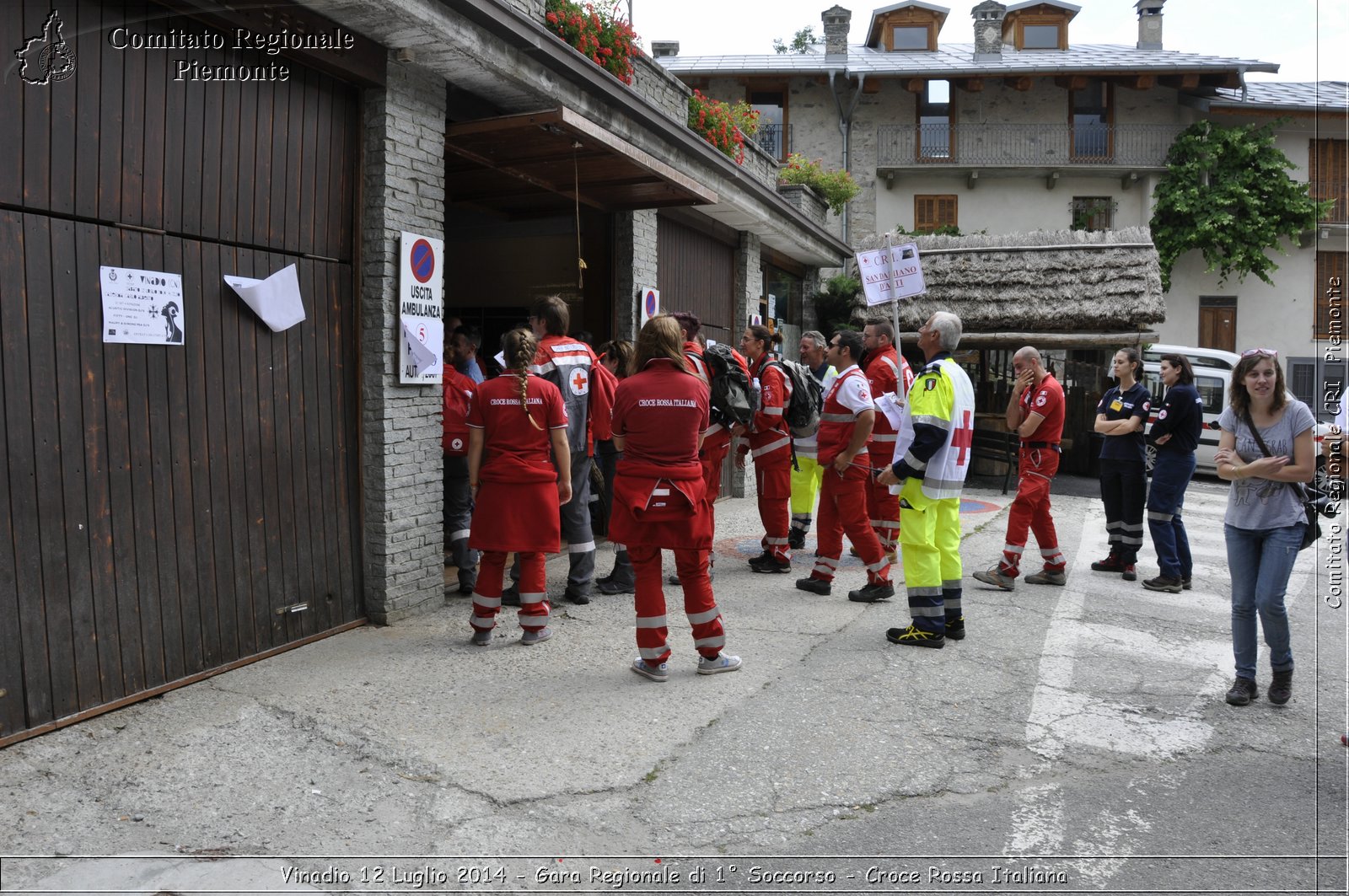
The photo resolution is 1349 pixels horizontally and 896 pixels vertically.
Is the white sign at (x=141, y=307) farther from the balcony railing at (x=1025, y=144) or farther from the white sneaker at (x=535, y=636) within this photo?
the balcony railing at (x=1025, y=144)

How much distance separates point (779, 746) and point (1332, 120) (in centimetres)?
3207

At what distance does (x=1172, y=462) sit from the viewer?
24.9ft

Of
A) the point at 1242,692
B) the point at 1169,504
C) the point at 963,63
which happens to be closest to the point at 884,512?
the point at 1169,504

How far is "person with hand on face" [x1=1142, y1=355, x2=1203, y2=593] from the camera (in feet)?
24.7

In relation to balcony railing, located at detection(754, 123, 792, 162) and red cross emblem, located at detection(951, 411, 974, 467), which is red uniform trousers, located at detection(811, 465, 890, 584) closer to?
red cross emblem, located at detection(951, 411, 974, 467)

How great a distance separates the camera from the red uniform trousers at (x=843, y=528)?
675 centimetres

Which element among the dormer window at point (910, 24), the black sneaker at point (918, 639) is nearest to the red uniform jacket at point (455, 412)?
the black sneaker at point (918, 639)

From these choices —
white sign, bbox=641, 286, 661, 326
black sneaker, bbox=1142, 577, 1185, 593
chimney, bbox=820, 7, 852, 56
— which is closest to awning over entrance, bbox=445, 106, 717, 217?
white sign, bbox=641, 286, 661, 326

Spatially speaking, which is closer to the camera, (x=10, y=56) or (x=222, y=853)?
(x=222, y=853)

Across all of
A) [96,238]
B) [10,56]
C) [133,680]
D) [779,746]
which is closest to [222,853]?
[133,680]

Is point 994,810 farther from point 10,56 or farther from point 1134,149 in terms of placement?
point 1134,149

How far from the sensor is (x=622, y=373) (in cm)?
748

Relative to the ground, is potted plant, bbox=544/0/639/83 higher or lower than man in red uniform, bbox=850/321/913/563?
higher

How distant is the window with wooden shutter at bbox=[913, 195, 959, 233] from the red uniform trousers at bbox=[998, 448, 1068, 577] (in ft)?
68.7
